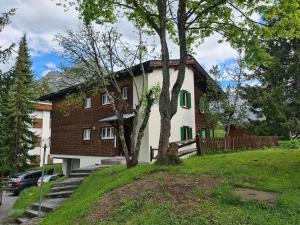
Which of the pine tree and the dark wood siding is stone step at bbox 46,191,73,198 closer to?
the dark wood siding

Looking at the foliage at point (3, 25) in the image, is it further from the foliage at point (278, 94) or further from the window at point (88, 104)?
the foliage at point (278, 94)

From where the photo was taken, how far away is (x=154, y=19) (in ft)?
51.1

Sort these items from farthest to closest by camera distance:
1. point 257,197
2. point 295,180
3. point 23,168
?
point 23,168, point 295,180, point 257,197

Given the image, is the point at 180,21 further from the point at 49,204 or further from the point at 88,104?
the point at 88,104

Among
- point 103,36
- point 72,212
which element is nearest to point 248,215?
point 72,212

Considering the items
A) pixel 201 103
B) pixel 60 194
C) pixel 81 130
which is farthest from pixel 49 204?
pixel 201 103

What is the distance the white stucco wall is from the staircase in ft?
18.9

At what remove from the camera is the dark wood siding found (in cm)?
2658

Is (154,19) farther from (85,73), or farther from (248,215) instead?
(248,215)

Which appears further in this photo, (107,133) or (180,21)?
(107,133)

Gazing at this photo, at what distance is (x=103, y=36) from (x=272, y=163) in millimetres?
10102

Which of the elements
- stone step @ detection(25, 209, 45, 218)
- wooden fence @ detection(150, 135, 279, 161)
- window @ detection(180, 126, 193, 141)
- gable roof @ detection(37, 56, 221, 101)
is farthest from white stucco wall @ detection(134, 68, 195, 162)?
stone step @ detection(25, 209, 45, 218)

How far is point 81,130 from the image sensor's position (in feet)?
98.3

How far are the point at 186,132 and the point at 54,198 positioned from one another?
13752 mm
